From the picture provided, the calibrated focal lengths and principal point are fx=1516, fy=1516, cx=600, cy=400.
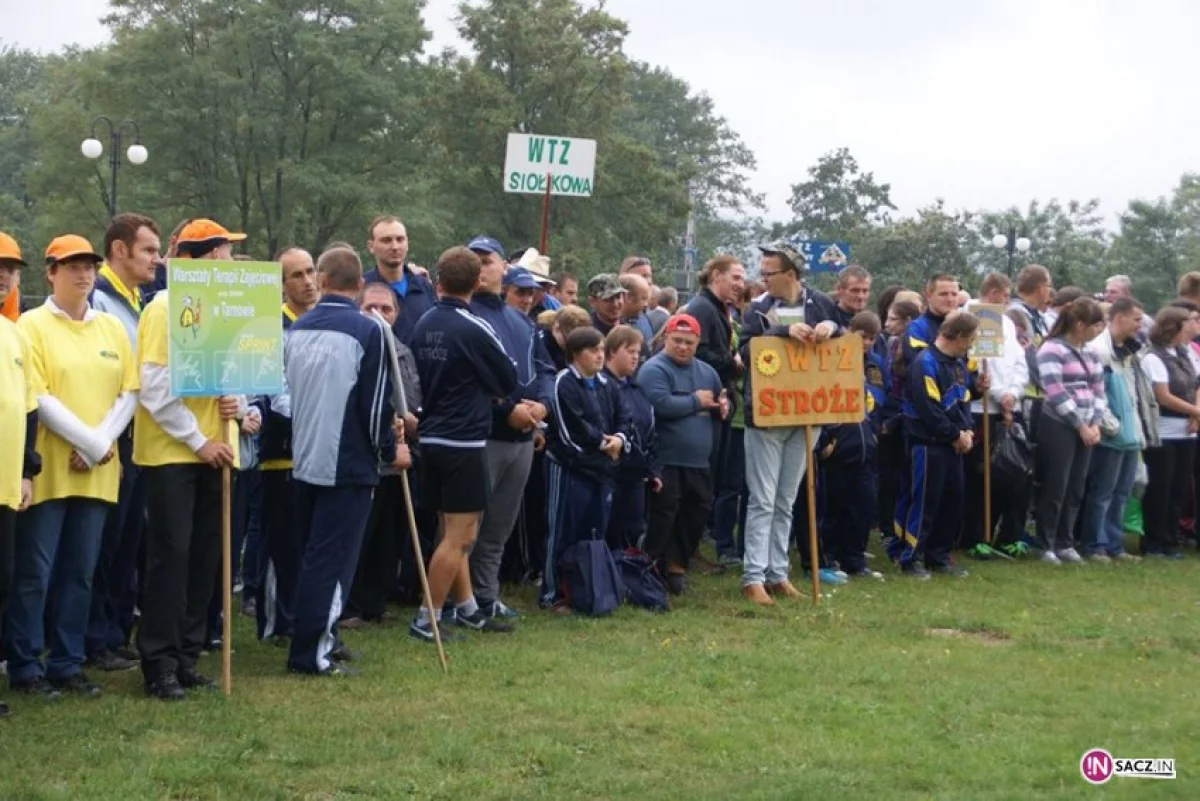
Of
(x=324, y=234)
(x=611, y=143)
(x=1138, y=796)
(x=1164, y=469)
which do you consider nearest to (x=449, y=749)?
(x=1138, y=796)

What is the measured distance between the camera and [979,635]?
9.61 m

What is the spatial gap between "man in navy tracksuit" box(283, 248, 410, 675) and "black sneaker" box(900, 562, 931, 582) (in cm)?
552

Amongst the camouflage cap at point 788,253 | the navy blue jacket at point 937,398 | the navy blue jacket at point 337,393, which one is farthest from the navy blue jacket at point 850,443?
the navy blue jacket at point 337,393

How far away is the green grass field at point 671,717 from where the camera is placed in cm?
591

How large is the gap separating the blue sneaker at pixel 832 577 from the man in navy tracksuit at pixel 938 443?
725mm

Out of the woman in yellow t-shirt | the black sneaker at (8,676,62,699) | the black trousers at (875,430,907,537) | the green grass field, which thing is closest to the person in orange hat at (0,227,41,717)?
the woman in yellow t-shirt

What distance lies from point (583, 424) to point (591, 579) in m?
1.01

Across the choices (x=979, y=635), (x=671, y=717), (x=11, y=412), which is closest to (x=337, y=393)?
(x=11, y=412)

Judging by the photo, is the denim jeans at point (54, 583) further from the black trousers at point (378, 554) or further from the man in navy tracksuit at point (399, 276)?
the man in navy tracksuit at point (399, 276)

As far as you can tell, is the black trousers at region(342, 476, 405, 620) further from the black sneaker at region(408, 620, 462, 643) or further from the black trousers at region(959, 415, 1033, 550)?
the black trousers at region(959, 415, 1033, 550)

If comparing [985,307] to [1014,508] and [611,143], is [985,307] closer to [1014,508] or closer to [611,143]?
[1014,508]

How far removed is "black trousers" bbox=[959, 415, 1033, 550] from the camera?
13125 mm

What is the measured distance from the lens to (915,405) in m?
12.1

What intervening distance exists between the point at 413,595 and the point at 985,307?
548 cm
